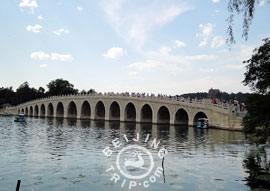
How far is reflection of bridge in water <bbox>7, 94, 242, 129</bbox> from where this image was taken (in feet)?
111

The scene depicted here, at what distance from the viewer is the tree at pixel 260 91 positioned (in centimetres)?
1157

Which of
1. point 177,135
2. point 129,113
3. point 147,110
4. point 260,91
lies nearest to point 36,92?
point 129,113

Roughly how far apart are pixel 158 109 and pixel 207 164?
3044cm

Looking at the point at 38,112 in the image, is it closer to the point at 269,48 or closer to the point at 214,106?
the point at 214,106

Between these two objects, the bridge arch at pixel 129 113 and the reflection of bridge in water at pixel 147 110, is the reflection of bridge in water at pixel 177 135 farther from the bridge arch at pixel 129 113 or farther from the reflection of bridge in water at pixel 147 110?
the bridge arch at pixel 129 113

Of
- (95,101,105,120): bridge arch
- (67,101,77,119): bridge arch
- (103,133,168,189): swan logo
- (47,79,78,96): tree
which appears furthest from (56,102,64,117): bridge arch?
(103,133,168,189): swan logo

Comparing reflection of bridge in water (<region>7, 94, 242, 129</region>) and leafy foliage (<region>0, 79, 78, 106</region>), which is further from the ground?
leafy foliage (<region>0, 79, 78, 106</region>)

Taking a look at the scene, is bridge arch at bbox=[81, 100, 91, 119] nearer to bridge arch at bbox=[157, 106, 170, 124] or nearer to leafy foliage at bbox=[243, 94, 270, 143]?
bridge arch at bbox=[157, 106, 170, 124]

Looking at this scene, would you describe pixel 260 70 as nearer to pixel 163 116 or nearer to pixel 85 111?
pixel 163 116

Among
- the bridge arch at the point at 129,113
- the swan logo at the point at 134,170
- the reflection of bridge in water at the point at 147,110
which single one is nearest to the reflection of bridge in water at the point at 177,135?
the reflection of bridge in water at the point at 147,110

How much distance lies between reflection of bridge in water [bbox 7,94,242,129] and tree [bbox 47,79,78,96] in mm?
26893

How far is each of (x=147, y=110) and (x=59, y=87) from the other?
223 ft

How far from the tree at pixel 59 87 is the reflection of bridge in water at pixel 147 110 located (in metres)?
26.9

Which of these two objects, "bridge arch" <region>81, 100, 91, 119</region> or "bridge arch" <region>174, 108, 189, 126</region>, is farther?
"bridge arch" <region>81, 100, 91, 119</region>
